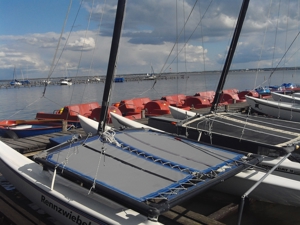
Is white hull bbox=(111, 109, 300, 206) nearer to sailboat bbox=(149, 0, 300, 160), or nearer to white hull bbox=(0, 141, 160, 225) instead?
sailboat bbox=(149, 0, 300, 160)

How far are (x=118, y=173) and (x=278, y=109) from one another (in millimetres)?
11463

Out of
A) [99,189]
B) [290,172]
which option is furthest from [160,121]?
[99,189]

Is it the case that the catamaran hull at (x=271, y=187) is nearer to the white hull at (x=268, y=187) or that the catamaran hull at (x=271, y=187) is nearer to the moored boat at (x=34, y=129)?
the white hull at (x=268, y=187)

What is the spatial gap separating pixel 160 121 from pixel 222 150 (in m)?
5.00

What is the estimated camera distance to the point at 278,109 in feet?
46.6

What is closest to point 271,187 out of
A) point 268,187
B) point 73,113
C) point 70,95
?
point 268,187

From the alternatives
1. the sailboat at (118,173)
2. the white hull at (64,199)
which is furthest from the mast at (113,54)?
the white hull at (64,199)

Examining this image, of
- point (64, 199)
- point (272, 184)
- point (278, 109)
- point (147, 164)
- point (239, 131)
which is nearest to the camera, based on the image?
point (64, 199)

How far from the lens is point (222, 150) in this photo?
5.85 meters

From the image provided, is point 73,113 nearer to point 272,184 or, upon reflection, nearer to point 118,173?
point 118,173

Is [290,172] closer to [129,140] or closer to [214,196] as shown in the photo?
[214,196]

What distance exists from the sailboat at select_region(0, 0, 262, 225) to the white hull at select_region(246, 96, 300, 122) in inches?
353

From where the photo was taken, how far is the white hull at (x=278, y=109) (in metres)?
13.5

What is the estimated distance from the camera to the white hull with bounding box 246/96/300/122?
13.5 metres
